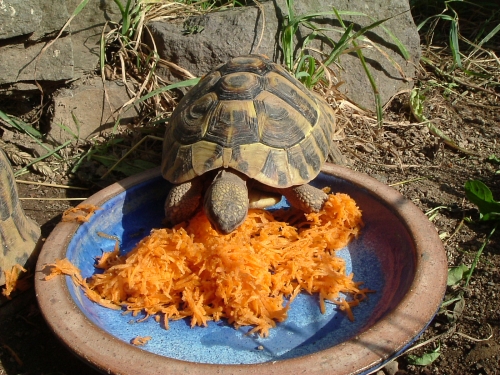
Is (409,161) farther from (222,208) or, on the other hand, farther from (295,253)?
(222,208)

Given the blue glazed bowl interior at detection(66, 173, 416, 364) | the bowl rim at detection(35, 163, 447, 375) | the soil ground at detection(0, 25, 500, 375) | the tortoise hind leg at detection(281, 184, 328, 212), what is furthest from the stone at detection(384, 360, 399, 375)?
the tortoise hind leg at detection(281, 184, 328, 212)

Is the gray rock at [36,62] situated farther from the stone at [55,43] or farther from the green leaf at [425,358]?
the green leaf at [425,358]

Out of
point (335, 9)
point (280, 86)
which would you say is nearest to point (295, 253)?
point (280, 86)

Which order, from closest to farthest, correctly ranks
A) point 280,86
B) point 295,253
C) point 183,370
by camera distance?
point 183,370 < point 295,253 < point 280,86

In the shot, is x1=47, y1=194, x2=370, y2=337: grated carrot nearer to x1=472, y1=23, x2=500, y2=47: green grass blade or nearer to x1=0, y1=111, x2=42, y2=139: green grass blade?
x1=0, y1=111, x2=42, y2=139: green grass blade

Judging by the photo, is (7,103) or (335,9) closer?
(7,103)

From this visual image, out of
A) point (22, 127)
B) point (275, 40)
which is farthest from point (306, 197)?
point (22, 127)

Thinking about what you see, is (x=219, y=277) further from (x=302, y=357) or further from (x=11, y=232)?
(x=11, y=232)

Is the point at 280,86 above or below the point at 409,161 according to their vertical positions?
above
